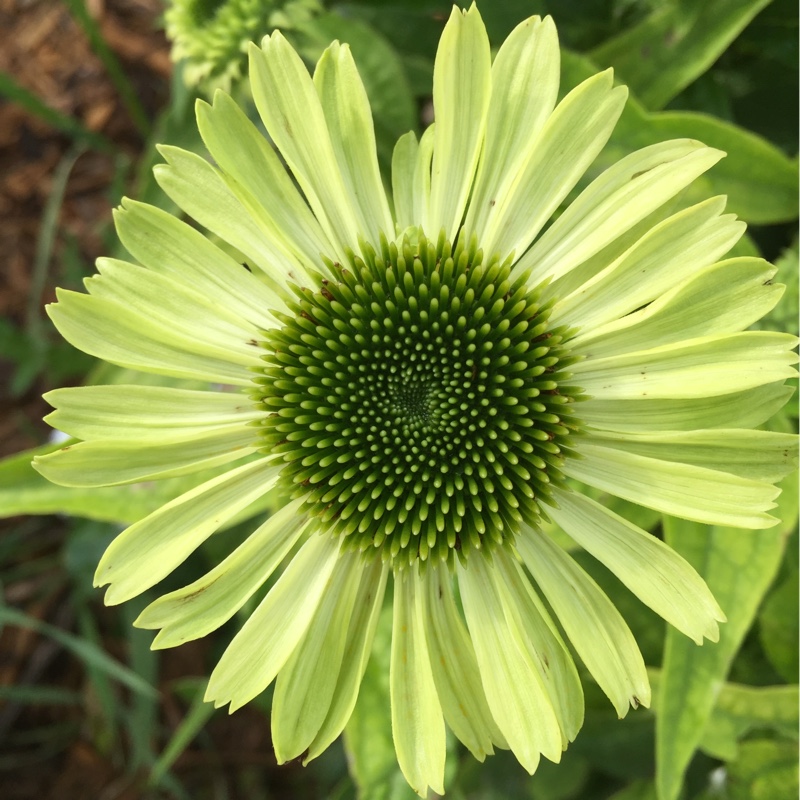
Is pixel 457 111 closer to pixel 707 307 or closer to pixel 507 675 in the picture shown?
pixel 707 307

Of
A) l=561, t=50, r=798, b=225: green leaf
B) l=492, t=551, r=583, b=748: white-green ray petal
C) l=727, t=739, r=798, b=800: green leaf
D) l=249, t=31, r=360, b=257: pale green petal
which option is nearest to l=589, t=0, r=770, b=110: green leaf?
l=561, t=50, r=798, b=225: green leaf

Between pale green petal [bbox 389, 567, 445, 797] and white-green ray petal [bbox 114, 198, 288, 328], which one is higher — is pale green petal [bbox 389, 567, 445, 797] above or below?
below


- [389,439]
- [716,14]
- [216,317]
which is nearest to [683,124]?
[716,14]

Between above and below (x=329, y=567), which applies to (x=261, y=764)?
below

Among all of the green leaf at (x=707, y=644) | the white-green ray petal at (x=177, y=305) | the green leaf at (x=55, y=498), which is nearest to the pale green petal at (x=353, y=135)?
the white-green ray petal at (x=177, y=305)

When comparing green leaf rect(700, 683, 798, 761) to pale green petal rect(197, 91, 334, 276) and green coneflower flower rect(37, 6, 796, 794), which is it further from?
pale green petal rect(197, 91, 334, 276)

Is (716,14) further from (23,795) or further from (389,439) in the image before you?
(23,795)

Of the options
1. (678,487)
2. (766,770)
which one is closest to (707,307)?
(678,487)
